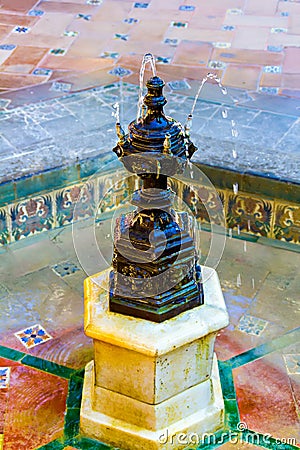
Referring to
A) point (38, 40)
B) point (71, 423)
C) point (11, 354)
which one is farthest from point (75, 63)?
point (71, 423)

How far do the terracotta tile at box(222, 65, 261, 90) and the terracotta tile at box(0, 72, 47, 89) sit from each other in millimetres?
1261

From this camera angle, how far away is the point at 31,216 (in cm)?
399

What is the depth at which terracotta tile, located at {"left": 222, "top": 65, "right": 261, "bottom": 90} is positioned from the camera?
533cm

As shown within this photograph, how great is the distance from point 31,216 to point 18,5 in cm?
351

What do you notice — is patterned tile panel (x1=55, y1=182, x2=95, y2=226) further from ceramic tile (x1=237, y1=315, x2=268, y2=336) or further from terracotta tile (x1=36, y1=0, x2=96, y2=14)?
terracotta tile (x1=36, y1=0, x2=96, y2=14)

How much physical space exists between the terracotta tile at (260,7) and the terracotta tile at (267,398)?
4272mm

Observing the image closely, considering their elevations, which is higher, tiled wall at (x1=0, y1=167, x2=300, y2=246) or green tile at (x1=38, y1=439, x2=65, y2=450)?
tiled wall at (x1=0, y1=167, x2=300, y2=246)

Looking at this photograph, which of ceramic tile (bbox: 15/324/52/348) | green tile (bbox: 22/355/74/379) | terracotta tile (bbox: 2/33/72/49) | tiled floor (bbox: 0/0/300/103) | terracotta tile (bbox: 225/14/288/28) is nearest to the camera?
green tile (bbox: 22/355/74/379)

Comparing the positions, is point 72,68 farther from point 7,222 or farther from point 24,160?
point 7,222

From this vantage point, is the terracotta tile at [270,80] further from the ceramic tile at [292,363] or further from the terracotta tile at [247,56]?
the ceramic tile at [292,363]

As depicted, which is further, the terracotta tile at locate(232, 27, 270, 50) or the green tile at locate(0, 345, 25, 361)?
the terracotta tile at locate(232, 27, 270, 50)

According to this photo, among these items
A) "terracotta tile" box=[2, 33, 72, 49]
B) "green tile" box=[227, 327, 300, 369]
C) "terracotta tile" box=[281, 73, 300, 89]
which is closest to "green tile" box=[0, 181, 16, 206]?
"green tile" box=[227, 327, 300, 369]

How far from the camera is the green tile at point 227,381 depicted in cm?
301

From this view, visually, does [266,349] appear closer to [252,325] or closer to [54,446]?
[252,325]
